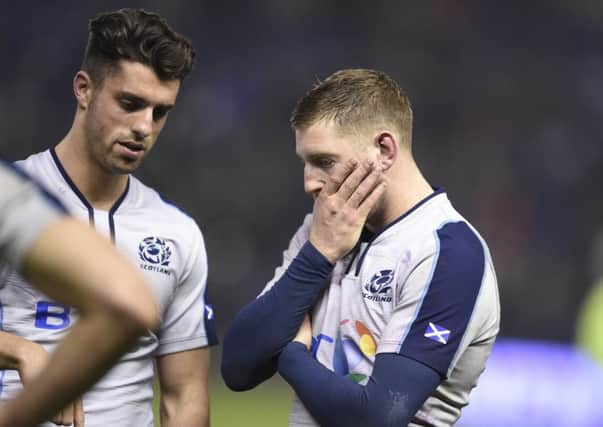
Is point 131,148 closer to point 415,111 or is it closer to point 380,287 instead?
point 380,287

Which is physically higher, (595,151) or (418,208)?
(418,208)

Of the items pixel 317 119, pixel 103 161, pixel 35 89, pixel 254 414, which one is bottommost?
pixel 254 414

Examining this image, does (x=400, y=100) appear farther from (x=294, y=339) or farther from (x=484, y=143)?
(x=484, y=143)

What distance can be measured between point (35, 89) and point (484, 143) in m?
5.47

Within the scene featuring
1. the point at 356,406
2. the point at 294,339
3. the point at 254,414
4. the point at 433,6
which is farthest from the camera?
the point at 433,6

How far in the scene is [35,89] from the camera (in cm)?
1276

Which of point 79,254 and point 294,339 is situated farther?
point 294,339

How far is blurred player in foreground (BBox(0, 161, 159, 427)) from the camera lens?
62.9 inches

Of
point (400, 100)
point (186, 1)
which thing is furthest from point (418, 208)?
point (186, 1)

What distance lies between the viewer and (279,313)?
120 inches

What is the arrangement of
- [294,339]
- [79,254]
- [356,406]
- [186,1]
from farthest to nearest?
1. [186,1]
2. [294,339]
3. [356,406]
4. [79,254]

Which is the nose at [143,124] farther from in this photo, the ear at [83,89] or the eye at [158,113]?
the ear at [83,89]

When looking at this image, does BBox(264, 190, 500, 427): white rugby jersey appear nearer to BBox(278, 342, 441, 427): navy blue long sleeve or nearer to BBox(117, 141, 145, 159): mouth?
BBox(278, 342, 441, 427): navy blue long sleeve

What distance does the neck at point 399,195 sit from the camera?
10.4ft
